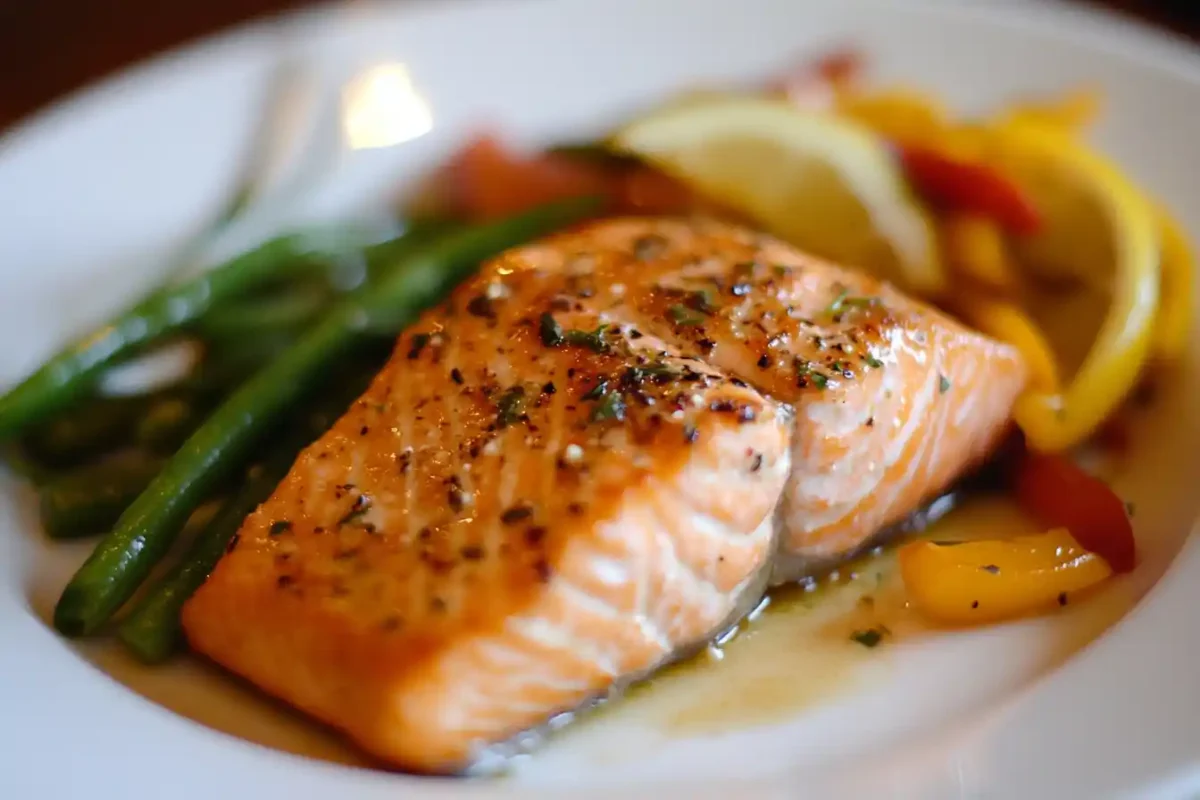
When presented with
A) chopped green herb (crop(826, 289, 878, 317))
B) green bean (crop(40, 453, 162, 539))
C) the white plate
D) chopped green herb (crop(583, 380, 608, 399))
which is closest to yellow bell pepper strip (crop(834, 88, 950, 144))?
the white plate

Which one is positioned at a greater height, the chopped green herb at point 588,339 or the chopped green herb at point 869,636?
the chopped green herb at point 588,339

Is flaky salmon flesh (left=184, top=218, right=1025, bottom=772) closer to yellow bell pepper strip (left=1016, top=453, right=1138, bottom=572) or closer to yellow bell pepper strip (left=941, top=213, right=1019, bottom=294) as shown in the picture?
yellow bell pepper strip (left=1016, top=453, right=1138, bottom=572)

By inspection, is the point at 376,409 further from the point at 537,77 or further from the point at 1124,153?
the point at 1124,153

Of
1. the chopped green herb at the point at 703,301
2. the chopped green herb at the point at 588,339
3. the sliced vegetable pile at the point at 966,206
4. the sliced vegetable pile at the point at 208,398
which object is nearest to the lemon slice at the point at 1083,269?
the sliced vegetable pile at the point at 966,206

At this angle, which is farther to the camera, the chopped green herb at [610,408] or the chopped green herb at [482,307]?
the chopped green herb at [482,307]

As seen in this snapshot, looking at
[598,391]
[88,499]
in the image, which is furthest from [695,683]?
[88,499]

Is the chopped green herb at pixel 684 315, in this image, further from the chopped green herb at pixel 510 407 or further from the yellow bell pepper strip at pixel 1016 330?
the yellow bell pepper strip at pixel 1016 330
